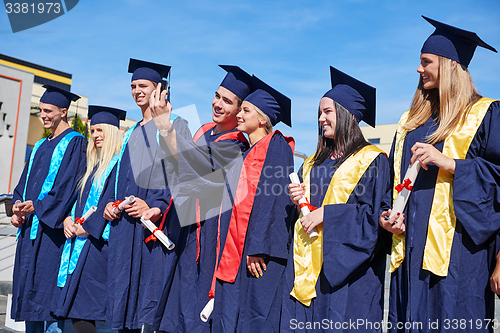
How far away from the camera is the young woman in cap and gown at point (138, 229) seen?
11.7 feet

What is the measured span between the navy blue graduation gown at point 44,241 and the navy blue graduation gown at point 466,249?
126 inches

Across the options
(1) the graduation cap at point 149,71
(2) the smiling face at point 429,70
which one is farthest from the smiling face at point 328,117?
(1) the graduation cap at point 149,71

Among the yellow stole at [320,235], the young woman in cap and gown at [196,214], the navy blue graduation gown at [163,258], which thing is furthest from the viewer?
the navy blue graduation gown at [163,258]

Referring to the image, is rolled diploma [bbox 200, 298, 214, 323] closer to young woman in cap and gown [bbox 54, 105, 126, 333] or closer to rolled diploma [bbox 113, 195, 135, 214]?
rolled diploma [bbox 113, 195, 135, 214]

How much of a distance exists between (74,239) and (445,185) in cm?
321

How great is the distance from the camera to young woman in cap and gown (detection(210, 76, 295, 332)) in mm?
2957

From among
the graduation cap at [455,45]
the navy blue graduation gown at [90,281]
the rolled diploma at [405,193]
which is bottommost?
the navy blue graduation gown at [90,281]

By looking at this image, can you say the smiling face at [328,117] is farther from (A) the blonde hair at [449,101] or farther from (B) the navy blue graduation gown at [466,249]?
(B) the navy blue graduation gown at [466,249]

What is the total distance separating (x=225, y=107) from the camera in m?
3.77

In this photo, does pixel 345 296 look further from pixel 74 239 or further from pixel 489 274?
pixel 74 239

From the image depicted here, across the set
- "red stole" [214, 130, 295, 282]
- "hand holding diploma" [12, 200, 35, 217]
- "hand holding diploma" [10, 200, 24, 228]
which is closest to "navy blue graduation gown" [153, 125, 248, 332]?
"red stole" [214, 130, 295, 282]

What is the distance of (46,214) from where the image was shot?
4.24 m

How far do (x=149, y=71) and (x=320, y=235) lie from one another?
86.1 inches

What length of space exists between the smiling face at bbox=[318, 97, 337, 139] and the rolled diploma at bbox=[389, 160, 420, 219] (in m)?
0.68
